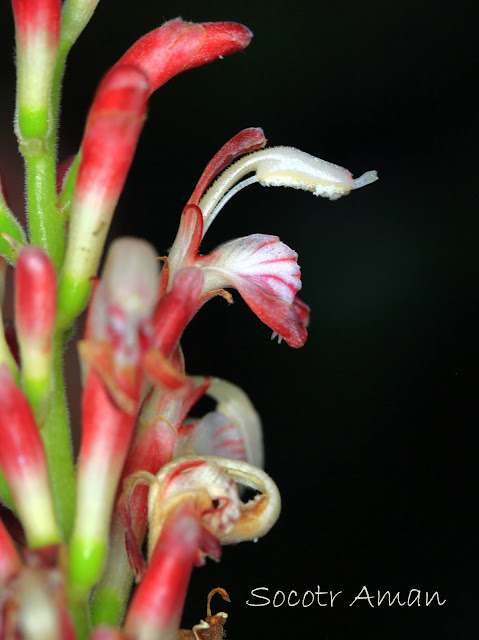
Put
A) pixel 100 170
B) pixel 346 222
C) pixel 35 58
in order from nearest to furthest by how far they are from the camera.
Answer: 1. pixel 100 170
2. pixel 35 58
3. pixel 346 222

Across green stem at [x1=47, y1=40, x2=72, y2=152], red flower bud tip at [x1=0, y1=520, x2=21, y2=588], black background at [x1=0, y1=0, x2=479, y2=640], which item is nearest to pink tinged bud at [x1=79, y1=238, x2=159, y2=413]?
red flower bud tip at [x1=0, y1=520, x2=21, y2=588]

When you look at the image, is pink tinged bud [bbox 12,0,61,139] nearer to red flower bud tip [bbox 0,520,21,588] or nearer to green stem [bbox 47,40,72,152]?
green stem [bbox 47,40,72,152]

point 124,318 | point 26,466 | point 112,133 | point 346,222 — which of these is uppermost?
point 346,222

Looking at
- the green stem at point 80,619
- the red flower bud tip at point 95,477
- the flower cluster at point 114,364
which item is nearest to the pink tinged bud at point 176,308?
the flower cluster at point 114,364

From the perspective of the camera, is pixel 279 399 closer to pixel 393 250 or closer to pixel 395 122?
pixel 393 250

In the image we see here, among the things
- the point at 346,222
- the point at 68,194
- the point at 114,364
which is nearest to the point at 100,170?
the point at 68,194

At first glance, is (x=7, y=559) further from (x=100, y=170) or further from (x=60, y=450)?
(x=100, y=170)
